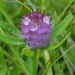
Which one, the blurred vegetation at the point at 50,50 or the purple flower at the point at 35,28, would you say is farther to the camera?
the blurred vegetation at the point at 50,50

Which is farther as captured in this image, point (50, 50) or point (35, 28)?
point (50, 50)

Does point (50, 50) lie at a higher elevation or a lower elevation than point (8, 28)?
lower

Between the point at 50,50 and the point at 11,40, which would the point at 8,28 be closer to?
the point at 11,40

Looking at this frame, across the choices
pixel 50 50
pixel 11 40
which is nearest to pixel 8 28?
pixel 11 40

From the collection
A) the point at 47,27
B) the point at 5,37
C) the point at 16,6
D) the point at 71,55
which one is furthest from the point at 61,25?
the point at 16,6

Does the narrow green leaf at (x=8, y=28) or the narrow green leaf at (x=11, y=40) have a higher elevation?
the narrow green leaf at (x=8, y=28)

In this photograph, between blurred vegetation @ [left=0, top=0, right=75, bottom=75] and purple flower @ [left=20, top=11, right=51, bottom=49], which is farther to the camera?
blurred vegetation @ [left=0, top=0, right=75, bottom=75]

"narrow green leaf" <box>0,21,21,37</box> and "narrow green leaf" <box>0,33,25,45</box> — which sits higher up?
"narrow green leaf" <box>0,21,21,37</box>

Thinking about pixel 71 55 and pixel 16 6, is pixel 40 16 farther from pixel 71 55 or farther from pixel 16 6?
pixel 16 6
